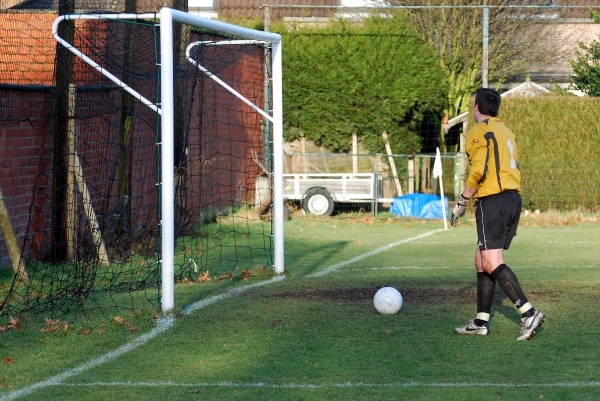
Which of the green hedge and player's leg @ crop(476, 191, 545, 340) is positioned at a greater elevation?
the green hedge

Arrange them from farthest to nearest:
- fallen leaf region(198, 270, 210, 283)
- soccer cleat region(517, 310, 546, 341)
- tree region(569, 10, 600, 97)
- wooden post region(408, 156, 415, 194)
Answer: wooden post region(408, 156, 415, 194) < tree region(569, 10, 600, 97) < fallen leaf region(198, 270, 210, 283) < soccer cleat region(517, 310, 546, 341)

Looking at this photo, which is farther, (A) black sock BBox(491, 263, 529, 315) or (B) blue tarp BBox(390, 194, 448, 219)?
(B) blue tarp BBox(390, 194, 448, 219)

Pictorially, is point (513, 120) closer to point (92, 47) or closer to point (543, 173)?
point (543, 173)

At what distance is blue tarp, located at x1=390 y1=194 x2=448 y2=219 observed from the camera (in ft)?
68.8

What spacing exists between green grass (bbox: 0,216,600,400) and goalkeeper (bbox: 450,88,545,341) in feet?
0.86

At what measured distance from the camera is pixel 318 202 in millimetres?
21453

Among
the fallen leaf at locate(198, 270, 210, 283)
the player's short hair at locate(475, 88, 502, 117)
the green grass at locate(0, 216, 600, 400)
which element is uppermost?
the player's short hair at locate(475, 88, 502, 117)

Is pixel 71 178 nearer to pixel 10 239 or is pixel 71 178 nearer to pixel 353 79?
pixel 10 239

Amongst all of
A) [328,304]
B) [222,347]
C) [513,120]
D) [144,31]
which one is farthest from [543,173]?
[222,347]

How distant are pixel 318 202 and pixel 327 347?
13.9m

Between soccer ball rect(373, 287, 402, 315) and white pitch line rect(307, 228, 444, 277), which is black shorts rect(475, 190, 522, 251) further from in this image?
white pitch line rect(307, 228, 444, 277)

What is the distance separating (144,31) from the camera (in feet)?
50.2

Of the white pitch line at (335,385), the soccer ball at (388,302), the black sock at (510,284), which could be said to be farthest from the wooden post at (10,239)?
the black sock at (510,284)

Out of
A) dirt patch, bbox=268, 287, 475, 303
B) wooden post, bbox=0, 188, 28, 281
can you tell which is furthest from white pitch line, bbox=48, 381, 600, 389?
wooden post, bbox=0, 188, 28, 281
